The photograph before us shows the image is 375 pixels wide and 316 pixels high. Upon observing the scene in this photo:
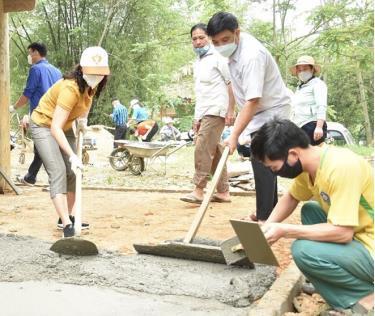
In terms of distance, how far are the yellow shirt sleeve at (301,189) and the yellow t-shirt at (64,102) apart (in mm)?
1961

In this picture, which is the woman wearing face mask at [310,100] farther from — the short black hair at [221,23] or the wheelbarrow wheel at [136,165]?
the wheelbarrow wheel at [136,165]

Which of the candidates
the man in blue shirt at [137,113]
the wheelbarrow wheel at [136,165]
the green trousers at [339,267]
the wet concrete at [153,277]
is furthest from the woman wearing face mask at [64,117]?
the man in blue shirt at [137,113]

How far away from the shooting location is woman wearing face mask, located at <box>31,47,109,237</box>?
13.1ft

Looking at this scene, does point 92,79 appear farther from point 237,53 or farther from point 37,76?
point 37,76

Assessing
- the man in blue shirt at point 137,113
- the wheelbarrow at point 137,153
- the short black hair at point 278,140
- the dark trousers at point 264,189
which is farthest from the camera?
the man in blue shirt at point 137,113

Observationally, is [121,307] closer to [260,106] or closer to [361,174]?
[361,174]

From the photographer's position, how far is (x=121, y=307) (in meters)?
2.71

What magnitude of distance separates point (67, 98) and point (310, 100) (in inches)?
107

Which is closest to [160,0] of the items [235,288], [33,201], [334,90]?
[334,90]

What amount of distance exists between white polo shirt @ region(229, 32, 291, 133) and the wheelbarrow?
5752 millimetres

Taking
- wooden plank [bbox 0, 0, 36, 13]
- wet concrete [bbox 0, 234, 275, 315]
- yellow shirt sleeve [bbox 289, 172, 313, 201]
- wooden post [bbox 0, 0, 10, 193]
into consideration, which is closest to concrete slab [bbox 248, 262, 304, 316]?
wet concrete [bbox 0, 234, 275, 315]

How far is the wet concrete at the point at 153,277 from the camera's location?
112 inches

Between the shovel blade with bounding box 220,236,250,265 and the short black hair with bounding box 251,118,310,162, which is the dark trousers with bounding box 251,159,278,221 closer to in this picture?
the shovel blade with bounding box 220,236,250,265

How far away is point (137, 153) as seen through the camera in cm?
1012
